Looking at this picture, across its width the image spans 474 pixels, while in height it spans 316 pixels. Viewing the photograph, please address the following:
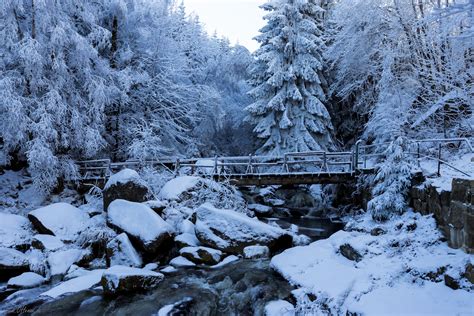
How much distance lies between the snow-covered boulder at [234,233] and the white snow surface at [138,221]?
1.03 m

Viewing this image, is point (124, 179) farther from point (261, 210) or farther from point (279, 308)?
point (279, 308)

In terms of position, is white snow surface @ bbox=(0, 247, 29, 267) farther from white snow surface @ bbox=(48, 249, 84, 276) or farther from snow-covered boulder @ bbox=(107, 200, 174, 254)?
snow-covered boulder @ bbox=(107, 200, 174, 254)

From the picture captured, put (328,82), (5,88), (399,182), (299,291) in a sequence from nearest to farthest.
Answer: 1. (299,291)
2. (399,182)
3. (5,88)
4. (328,82)

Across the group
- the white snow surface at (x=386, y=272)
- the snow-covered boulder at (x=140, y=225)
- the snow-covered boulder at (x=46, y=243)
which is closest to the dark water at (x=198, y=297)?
the white snow surface at (x=386, y=272)

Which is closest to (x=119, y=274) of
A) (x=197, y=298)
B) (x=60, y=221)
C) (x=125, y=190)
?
(x=197, y=298)

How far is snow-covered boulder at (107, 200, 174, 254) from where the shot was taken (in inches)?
363

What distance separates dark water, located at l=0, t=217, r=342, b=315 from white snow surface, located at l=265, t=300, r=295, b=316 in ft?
0.74

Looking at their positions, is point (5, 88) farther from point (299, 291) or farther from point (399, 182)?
point (399, 182)

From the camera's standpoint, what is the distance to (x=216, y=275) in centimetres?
825

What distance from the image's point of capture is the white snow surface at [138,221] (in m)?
9.31

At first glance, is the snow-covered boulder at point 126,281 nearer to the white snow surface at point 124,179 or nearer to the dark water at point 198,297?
the dark water at point 198,297

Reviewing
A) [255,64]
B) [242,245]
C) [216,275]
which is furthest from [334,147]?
[216,275]

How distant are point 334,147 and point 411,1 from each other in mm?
8080

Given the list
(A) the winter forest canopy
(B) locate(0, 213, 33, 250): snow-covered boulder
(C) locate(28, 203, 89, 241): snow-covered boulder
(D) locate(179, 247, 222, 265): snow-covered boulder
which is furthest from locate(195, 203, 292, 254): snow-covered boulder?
(B) locate(0, 213, 33, 250): snow-covered boulder
